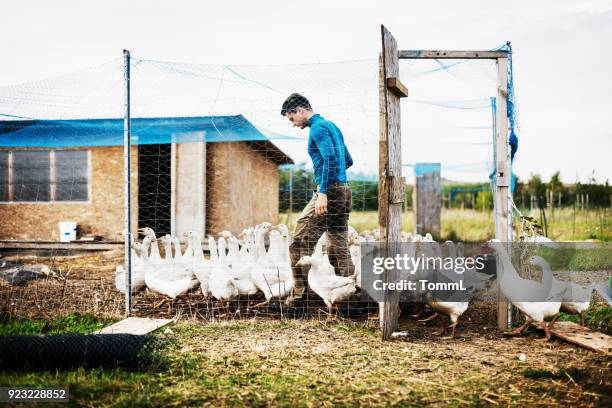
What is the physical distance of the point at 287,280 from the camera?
18.6 ft

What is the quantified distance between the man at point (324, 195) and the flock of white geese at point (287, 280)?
0.44 ft

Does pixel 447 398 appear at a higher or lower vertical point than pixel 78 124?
lower

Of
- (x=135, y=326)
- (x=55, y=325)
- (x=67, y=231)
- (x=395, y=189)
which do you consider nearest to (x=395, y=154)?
(x=395, y=189)

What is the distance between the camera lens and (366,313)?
18.8ft

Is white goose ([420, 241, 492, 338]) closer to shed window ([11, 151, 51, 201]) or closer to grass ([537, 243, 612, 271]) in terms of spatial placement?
grass ([537, 243, 612, 271])

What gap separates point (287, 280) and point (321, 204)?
0.99 metres

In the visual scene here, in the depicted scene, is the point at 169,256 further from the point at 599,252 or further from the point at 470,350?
the point at 599,252

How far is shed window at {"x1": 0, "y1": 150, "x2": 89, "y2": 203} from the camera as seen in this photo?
1238cm

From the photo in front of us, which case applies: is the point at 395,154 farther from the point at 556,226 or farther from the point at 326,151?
the point at 556,226

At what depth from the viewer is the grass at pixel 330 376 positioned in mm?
3334

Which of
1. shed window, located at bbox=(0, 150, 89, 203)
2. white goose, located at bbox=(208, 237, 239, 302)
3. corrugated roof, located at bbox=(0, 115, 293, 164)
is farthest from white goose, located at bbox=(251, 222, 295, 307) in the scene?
shed window, located at bbox=(0, 150, 89, 203)

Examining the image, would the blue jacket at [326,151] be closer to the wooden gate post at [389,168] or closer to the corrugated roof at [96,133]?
the wooden gate post at [389,168]

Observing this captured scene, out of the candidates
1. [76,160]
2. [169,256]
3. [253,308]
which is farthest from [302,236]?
[76,160]

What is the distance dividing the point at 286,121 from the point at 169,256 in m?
2.07
